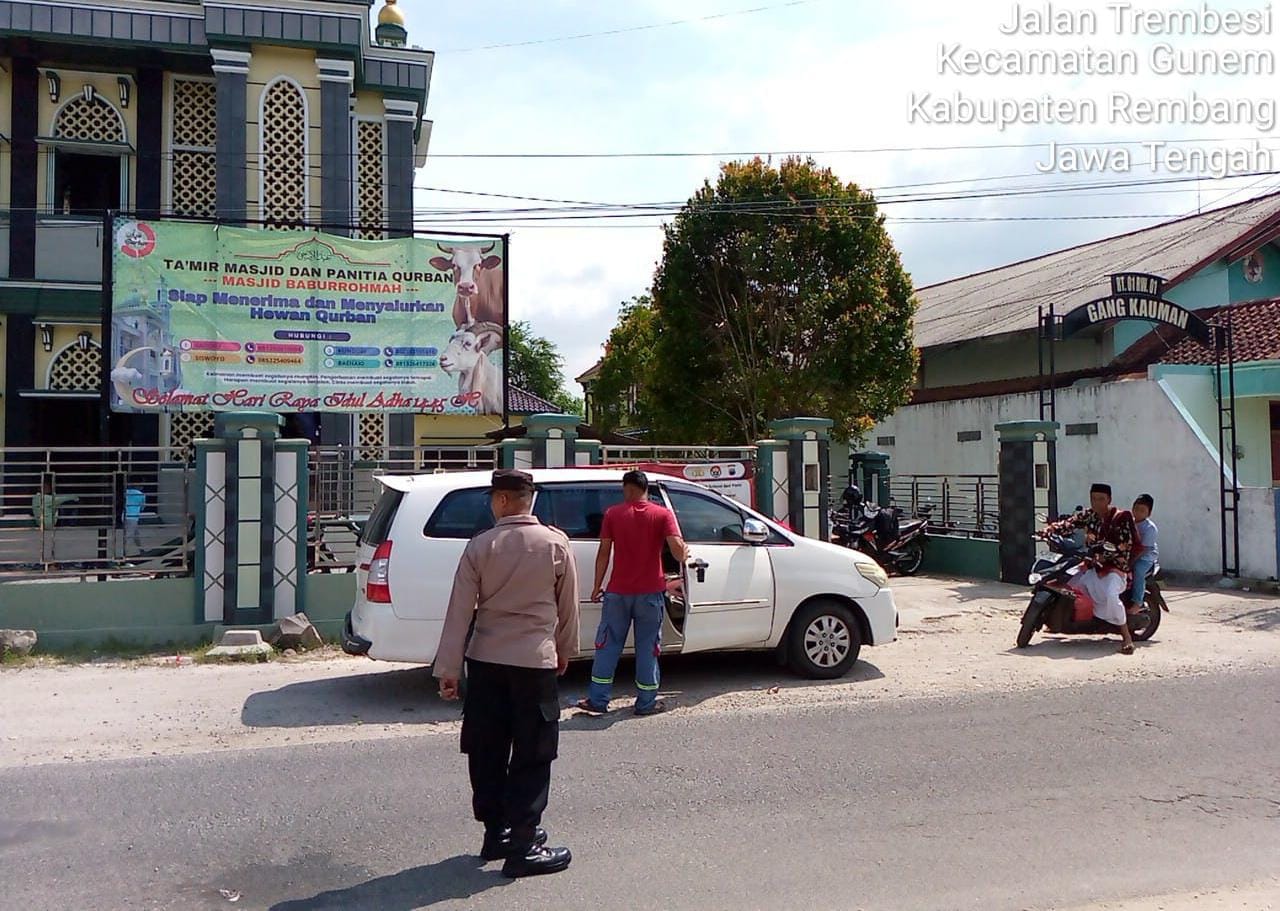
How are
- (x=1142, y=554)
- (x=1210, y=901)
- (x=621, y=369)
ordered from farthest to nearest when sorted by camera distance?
(x=621, y=369), (x=1142, y=554), (x=1210, y=901)

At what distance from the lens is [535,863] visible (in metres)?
4.68

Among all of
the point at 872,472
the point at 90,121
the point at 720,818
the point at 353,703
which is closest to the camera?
the point at 720,818

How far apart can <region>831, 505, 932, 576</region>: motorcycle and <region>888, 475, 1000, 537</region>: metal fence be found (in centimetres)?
64

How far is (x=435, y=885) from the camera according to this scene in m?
4.58

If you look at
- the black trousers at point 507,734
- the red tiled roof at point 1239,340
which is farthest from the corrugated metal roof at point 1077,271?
the black trousers at point 507,734

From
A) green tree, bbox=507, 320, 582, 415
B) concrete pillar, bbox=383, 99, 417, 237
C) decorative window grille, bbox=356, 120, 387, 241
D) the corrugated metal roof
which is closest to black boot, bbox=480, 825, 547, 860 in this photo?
concrete pillar, bbox=383, 99, 417, 237

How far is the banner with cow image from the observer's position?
1250 cm

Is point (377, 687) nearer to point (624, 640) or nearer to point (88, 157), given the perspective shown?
point (624, 640)

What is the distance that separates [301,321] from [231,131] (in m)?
4.96

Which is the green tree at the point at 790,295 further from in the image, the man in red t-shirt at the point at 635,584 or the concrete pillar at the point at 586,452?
the man in red t-shirt at the point at 635,584

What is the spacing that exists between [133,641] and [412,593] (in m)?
4.35

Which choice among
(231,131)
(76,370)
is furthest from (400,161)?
(76,370)

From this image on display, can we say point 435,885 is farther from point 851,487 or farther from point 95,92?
point 95,92

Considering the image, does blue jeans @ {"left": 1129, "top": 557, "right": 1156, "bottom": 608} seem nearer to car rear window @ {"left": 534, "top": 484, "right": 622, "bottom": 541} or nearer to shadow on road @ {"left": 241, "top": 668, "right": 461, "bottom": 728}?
car rear window @ {"left": 534, "top": 484, "right": 622, "bottom": 541}
